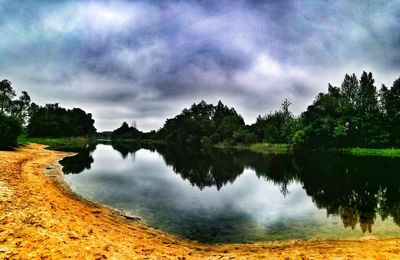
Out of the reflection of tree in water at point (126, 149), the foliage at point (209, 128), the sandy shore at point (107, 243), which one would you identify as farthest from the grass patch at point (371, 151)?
the sandy shore at point (107, 243)

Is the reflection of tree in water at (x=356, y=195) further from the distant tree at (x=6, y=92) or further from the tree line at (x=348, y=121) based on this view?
the distant tree at (x=6, y=92)

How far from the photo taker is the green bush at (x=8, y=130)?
1781 inches

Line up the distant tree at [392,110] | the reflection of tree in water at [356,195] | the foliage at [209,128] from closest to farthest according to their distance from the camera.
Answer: the reflection of tree in water at [356,195]
the distant tree at [392,110]
the foliage at [209,128]

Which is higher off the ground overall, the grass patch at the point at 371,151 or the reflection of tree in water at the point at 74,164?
the grass patch at the point at 371,151

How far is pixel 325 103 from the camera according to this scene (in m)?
95.9

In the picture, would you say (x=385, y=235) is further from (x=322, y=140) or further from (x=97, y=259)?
(x=322, y=140)

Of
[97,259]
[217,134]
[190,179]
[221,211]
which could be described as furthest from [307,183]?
[217,134]

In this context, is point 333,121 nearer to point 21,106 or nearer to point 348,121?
point 348,121

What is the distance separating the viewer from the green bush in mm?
45250

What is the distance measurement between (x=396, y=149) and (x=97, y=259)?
87.1 m

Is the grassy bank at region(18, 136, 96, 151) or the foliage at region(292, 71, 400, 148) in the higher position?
the foliage at region(292, 71, 400, 148)

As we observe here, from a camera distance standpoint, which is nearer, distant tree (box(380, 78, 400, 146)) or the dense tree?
distant tree (box(380, 78, 400, 146))

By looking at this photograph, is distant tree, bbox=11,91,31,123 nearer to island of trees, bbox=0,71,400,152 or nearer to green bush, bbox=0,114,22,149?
island of trees, bbox=0,71,400,152

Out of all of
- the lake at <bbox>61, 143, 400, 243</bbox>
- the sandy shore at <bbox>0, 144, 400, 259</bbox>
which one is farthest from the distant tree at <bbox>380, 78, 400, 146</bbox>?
the sandy shore at <bbox>0, 144, 400, 259</bbox>
